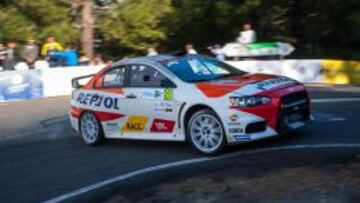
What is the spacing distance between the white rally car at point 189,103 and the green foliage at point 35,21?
25.6 meters

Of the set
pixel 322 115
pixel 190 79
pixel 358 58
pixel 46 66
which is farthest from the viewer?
pixel 358 58

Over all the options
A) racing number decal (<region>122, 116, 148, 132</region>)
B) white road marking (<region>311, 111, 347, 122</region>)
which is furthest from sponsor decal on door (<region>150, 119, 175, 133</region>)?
white road marking (<region>311, 111, 347, 122</region>)

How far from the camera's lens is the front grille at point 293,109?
10.6m

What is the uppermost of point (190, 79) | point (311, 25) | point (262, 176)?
point (311, 25)

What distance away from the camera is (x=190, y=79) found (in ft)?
37.0

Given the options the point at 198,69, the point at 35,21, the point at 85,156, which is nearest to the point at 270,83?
the point at 198,69

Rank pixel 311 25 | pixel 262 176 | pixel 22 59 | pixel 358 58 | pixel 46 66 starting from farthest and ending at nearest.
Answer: pixel 311 25 < pixel 358 58 < pixel 22 59 < pixel 46 66 < pixel 262 176

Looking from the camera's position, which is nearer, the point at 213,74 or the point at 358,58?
the point at 213,74

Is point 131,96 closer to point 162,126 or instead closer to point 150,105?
point 150,105

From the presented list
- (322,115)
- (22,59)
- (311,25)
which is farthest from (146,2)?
(322,115)

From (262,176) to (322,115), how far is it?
197 inches

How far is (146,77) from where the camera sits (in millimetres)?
11797

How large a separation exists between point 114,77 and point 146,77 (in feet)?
2.87

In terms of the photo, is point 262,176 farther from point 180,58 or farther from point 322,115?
point 322,115
